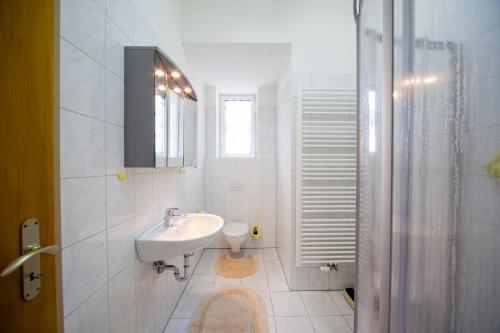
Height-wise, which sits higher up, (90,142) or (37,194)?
(90,142)

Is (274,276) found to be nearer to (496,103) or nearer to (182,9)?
(496,103)

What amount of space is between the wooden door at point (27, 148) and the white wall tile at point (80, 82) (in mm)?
102

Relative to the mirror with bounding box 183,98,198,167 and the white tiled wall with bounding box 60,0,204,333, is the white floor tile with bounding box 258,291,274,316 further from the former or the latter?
the mirror with bounding box 183,98,198,167

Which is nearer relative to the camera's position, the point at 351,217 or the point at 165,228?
the point at 165,228

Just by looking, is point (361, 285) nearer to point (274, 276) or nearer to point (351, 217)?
point (351, 217)

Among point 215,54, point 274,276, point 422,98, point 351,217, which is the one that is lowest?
point 274,276

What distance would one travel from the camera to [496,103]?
46 cm

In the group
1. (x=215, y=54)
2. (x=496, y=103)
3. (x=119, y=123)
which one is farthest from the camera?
(x=215, y=54)

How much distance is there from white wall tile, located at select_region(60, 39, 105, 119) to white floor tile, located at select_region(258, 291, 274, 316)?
1.79 m

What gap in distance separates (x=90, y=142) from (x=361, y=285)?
3.98 ft

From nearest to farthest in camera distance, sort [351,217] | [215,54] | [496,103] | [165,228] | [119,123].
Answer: [496,103]
[119,123]
[165,228]
[351,217]
[215,54]

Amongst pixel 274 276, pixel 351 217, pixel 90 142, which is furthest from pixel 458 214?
pixel 274 276

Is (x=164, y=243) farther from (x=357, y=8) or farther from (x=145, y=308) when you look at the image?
(x=357, y=8)

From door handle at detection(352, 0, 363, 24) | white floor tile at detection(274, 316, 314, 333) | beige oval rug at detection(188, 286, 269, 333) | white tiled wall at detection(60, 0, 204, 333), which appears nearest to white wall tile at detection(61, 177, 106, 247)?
white tiled wall at detection(60, 0, 204, 333)
